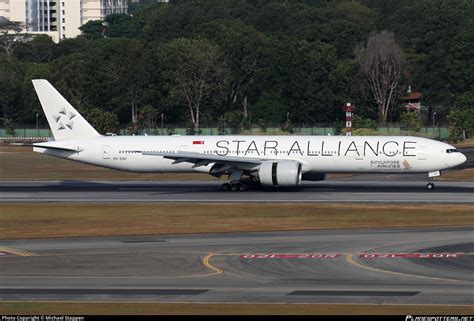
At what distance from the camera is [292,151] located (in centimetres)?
7394

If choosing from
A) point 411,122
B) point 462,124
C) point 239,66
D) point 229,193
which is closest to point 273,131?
point 411,122

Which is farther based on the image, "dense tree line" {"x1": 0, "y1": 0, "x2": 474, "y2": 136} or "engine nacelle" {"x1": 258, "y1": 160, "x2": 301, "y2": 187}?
"dense tree line" {"x1": 0, "y1": 0, "x2": 474, "y2": 136}

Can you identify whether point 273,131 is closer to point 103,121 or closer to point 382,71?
point 103,121

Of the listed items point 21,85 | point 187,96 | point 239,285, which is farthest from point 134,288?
point 21,85

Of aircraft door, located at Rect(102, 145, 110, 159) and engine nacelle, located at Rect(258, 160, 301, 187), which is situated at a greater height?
aircraft door, located at Rect(102, 145, 110, 159)

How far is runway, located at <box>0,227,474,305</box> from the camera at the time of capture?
1412 inches

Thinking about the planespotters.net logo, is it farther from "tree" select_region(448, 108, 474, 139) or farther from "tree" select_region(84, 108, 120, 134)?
"tree" select_region(84, 108, 120, 134)

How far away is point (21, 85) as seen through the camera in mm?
181625

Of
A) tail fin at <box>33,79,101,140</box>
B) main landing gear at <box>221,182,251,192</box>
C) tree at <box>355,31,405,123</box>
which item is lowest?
main landing gear at <box>221,182,251,192</box>

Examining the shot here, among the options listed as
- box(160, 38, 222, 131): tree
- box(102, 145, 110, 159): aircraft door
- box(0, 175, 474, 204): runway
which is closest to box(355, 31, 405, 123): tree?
box(160, 38, 222, 131): tree

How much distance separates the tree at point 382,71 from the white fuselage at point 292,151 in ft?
312

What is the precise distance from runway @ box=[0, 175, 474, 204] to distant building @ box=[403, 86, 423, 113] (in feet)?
326

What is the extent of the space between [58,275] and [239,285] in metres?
7.09

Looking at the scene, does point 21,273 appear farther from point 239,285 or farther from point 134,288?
point 239,285
